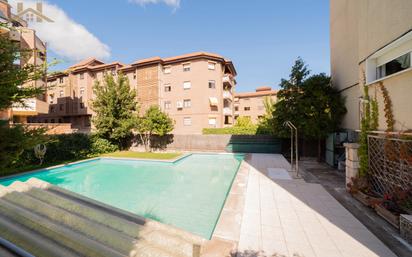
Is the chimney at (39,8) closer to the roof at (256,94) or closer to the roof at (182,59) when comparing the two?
the roof at (182,59)

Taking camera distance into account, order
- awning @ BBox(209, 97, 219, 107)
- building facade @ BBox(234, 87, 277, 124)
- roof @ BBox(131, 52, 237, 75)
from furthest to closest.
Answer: building facade @ BBox(234, 87, 277, 124) < awning @ BBox(209, 97, 219, 107) < roof @ BBox(131, 52, 237, 75)

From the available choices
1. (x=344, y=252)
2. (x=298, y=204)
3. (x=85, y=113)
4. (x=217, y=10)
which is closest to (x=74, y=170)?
(x=298, y=204)

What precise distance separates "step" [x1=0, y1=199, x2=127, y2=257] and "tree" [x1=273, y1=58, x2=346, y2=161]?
523 inches

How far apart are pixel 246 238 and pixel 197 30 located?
63.9 feet

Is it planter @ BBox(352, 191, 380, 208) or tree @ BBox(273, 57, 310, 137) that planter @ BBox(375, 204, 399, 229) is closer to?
→ planter @ BBox(352, 191, 380, 208)

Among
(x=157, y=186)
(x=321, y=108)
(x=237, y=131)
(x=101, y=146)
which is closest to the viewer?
(x=157, y=186)

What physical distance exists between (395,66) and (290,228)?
259 inches

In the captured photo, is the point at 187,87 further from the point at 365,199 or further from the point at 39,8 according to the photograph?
the point at 365,199

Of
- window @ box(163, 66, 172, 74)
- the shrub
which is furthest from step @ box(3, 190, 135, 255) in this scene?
window @ box(163, 66, 172, 74)

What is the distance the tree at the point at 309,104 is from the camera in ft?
41.2

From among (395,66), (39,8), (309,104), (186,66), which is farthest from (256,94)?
(39,8)

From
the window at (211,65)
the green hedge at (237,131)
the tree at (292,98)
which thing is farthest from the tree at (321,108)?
the window at (211,65)

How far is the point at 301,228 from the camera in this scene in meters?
4.91

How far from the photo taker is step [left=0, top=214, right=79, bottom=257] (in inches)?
120
